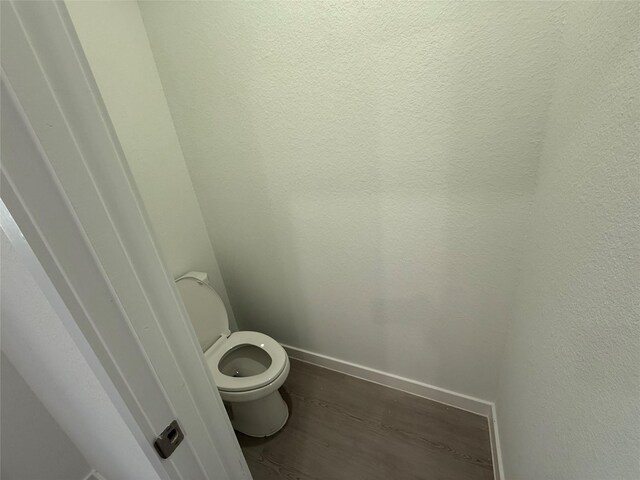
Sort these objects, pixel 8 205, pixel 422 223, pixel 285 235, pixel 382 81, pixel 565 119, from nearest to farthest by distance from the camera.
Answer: pixel 8 205, pixel 565 119, pixel 382 81, pixel 422 223, pixel 285 235

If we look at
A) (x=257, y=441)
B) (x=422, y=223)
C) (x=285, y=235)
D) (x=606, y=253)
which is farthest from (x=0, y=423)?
(x=606, y=253)

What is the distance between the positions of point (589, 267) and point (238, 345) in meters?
1.40

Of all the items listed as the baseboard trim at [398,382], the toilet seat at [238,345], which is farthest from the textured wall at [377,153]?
the toilet seat at [238,345]

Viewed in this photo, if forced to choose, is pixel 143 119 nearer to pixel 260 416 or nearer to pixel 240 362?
pixel 240 362

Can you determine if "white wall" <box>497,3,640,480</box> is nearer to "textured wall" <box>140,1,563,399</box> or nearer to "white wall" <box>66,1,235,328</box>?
"textured wall" <box>140,1,563,399</box>

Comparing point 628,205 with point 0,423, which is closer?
point 628,205

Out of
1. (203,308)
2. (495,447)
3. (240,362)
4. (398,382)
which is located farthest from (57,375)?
(495,447)

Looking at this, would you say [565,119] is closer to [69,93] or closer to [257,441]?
[69,93]

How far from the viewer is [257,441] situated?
54.7 inches

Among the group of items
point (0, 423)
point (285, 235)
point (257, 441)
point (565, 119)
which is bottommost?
point (257, 441)

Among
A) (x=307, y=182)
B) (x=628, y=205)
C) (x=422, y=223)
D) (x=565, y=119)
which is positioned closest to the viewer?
(x=628, y=205)

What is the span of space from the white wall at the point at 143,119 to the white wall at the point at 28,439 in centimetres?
63

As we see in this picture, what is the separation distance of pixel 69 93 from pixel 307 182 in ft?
2.97

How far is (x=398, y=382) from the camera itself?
4.95 ft
